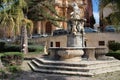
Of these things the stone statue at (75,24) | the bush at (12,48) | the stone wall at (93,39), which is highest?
the stone statue at (75,24)

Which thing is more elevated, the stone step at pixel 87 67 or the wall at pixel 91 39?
the wall at pixel 91 39

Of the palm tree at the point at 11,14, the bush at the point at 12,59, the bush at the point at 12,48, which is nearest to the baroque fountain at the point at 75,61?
the bush at the point at 12,59

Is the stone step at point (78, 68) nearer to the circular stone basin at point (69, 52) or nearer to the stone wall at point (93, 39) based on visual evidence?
the circular stone basin at point (69, 52)

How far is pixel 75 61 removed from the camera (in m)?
17.6

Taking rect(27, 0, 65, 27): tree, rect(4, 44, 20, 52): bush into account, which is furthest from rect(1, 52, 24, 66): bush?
rect(4, 44, 20, 52): bush

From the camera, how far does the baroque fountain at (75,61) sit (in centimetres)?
1525

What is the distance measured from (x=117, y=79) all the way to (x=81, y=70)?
6.67ft

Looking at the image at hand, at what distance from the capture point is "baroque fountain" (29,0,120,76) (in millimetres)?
15245

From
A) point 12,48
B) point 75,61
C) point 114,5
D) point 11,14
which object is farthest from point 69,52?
point 12,48

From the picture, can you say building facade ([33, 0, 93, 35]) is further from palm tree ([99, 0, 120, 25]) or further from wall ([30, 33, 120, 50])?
palm tree ([99, 0, 120, 25])

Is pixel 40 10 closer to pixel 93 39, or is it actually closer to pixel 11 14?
pixel 93 39

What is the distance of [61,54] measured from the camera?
705 inches

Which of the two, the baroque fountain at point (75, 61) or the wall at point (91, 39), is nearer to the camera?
the baroque fountain at point (75, 61)

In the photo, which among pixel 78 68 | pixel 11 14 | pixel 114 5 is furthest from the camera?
pixel 11 14
